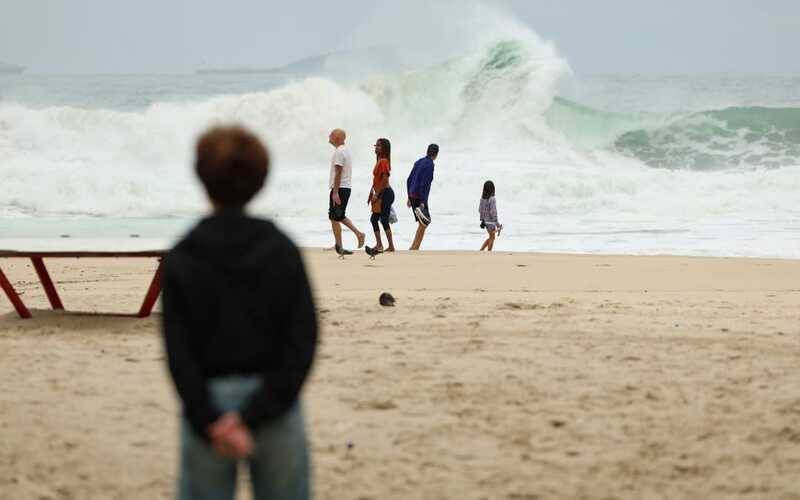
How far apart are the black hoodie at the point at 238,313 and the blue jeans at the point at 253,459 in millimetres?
41

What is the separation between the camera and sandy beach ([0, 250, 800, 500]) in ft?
16.5

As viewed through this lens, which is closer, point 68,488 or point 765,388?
point 68,488

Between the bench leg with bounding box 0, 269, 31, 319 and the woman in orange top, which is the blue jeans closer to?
the bench leg with bounding box 0, 269, 31, 319

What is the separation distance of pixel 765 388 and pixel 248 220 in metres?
4.32

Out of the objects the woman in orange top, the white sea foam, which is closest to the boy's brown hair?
the woman in orange top

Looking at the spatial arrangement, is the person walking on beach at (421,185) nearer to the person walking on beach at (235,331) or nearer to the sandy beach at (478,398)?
the sandy beach at (478,398)

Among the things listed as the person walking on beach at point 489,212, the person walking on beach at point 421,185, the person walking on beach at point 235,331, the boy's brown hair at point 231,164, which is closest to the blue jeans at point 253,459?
the person walking on beach at point 235,331

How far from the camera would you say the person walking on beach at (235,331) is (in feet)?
9.37

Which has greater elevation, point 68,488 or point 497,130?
point 497,130

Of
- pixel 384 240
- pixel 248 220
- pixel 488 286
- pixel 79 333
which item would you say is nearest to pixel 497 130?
pixel 384 240

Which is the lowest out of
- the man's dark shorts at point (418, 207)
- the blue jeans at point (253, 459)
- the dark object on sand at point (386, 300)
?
the dark object on sand at point (386, 300)

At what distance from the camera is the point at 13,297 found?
8.81 meters

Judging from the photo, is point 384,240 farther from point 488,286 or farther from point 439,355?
point 439,355

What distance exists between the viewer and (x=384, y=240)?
696 inches
